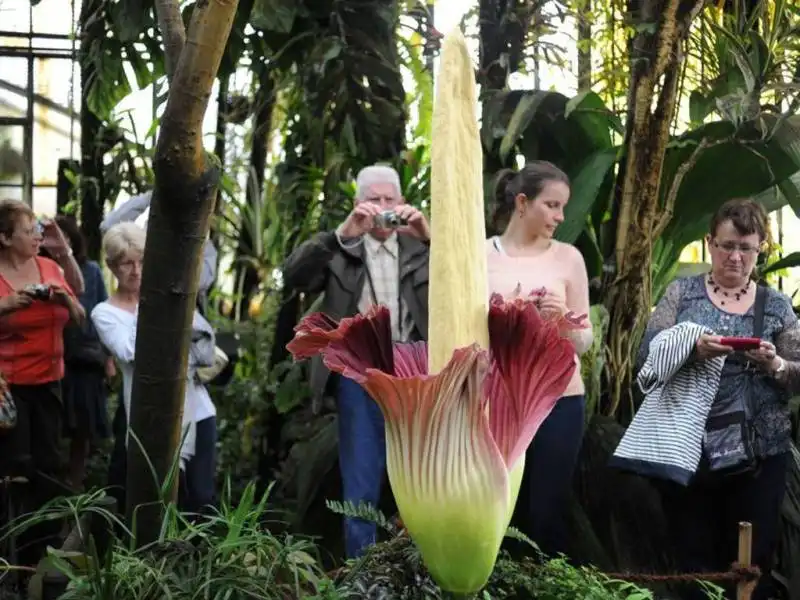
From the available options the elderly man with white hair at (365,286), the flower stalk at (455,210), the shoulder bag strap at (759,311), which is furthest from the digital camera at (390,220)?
the flower stalk at (455,210)

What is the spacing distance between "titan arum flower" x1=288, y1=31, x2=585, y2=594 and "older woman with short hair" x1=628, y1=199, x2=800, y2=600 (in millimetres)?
1650

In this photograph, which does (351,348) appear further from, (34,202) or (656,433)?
(34,202)

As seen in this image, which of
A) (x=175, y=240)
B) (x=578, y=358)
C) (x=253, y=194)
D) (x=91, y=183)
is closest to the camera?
(x=175, y=240)

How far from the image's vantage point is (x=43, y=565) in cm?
153

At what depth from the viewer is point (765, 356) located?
239 cm

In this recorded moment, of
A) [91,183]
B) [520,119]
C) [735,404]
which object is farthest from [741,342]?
[91,183]

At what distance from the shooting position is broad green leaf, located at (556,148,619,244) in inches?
134

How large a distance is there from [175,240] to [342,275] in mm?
1582

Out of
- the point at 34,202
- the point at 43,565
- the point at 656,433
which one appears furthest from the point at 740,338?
the point at 34,202

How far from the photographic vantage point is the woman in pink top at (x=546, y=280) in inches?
102

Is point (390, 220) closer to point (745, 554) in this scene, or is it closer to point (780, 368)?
point (780, 368)

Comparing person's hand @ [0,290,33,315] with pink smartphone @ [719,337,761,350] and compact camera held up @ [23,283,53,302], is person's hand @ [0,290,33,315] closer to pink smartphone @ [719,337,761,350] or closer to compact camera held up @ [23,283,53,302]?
compact camera held up @ [23,283,53,302]

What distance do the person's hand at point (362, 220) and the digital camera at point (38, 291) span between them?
0.95 metres

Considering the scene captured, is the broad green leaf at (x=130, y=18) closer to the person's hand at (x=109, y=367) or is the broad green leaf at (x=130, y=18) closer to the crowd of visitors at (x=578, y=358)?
the crowd of visitors at (x=578, y=358)
